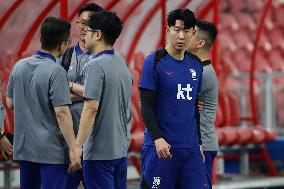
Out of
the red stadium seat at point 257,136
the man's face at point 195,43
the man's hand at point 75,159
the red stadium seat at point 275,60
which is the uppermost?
the man's face at point 195,43

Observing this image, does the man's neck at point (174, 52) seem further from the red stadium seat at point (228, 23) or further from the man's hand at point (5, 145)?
the red stadium seat at point (228, 23)

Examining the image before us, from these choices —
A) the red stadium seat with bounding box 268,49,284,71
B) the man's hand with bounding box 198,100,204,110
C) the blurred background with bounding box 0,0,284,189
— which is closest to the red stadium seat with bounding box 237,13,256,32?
the blurred background with bounding box 0,0,284,189

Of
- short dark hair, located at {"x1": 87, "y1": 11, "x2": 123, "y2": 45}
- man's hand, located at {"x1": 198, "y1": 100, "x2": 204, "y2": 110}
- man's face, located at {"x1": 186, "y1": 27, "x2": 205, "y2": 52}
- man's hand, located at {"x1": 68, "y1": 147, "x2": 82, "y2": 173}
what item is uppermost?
short dark hair, located at {"x1": 87, "y1": 11, "x2": 123, "y2": 45}

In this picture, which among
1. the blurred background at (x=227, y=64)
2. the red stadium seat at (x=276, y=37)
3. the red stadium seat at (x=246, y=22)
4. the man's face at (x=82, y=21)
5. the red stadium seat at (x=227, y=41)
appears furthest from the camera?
the red stadium seat at (x=276, y=37)

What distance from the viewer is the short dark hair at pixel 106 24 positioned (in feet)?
22.1

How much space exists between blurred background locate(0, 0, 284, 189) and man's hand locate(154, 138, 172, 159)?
2.43 m

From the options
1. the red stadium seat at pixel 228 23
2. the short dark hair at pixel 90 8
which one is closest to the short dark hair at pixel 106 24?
the short dark hair at pixel 90 8

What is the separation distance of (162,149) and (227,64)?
6878 millimetres

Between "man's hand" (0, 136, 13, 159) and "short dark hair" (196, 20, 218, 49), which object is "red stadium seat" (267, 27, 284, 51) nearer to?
"short dark hair" (196, 20, 218, 49)

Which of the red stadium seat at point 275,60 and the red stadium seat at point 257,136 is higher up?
the red stadium seat at point 275,60

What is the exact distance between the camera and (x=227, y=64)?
1344 centimetres

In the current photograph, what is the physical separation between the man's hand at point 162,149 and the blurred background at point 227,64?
7.96 feet

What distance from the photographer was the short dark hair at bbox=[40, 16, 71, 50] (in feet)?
22.0

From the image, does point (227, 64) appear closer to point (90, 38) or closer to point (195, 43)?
point (195, 43)
